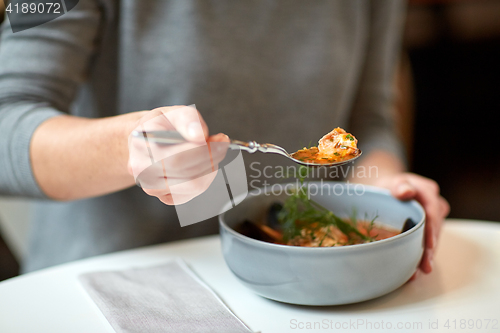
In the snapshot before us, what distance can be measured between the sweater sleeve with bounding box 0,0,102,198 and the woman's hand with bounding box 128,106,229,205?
0.24 m

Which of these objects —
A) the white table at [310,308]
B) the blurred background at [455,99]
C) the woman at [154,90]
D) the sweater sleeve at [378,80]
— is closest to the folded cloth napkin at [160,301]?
the white table at [310,308]

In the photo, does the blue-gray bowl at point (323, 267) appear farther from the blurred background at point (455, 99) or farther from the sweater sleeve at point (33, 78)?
the blurred background at point (455, 99)

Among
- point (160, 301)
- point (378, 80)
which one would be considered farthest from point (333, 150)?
point (378, 80)

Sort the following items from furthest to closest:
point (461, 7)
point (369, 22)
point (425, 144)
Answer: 1. point (425, 144)
2. point (461, 7)
3. point (369, 22)

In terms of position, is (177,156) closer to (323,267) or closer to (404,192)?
(323,267)

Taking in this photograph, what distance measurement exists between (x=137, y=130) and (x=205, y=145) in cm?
7

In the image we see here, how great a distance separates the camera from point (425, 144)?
223cm

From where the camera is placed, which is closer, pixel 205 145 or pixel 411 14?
pixel 205 145

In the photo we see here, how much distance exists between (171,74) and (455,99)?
1.83 m

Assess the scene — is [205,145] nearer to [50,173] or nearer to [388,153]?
[50,173]

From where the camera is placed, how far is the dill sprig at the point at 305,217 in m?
0.57

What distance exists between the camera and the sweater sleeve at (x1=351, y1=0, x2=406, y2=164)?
99 centimetres

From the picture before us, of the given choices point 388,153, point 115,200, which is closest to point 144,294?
point 115,200

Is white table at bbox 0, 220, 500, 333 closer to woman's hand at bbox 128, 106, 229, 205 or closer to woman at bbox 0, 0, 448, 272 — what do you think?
woman at bbox 0, 0, 448, 272
